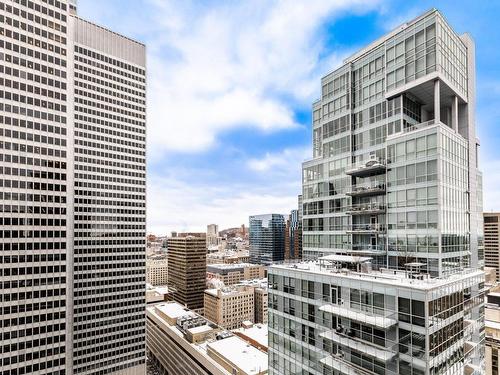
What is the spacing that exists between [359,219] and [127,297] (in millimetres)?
96043

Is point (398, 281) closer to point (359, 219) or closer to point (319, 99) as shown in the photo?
point (359, 219)

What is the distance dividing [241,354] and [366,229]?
208ft

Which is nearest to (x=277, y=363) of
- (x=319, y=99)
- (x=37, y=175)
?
(x=319, y=99)

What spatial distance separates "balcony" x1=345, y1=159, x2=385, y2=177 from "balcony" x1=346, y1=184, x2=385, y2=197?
6.76 ft

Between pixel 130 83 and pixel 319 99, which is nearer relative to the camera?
pixel 319 99

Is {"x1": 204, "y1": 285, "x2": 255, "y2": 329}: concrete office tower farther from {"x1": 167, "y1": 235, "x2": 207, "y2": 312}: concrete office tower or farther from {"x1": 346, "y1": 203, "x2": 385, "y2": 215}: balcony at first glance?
{"x1": 346, "y1": 203, "x2": 385, "y2": 215}: balcony

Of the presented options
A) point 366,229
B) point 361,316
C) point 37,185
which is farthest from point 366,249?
point 37,185

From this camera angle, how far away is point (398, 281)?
32.4m

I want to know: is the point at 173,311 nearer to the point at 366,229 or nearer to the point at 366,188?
the point at 366,229

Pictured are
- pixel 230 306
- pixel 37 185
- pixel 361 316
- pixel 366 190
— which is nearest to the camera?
pixel 361 316

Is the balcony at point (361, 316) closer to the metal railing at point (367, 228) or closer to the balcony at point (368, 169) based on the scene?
the metal railing at point (367, 228)

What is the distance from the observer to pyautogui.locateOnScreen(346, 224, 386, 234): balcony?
45362 millimetres

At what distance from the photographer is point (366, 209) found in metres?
47.0

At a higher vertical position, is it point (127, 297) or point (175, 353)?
point (127, 297)
